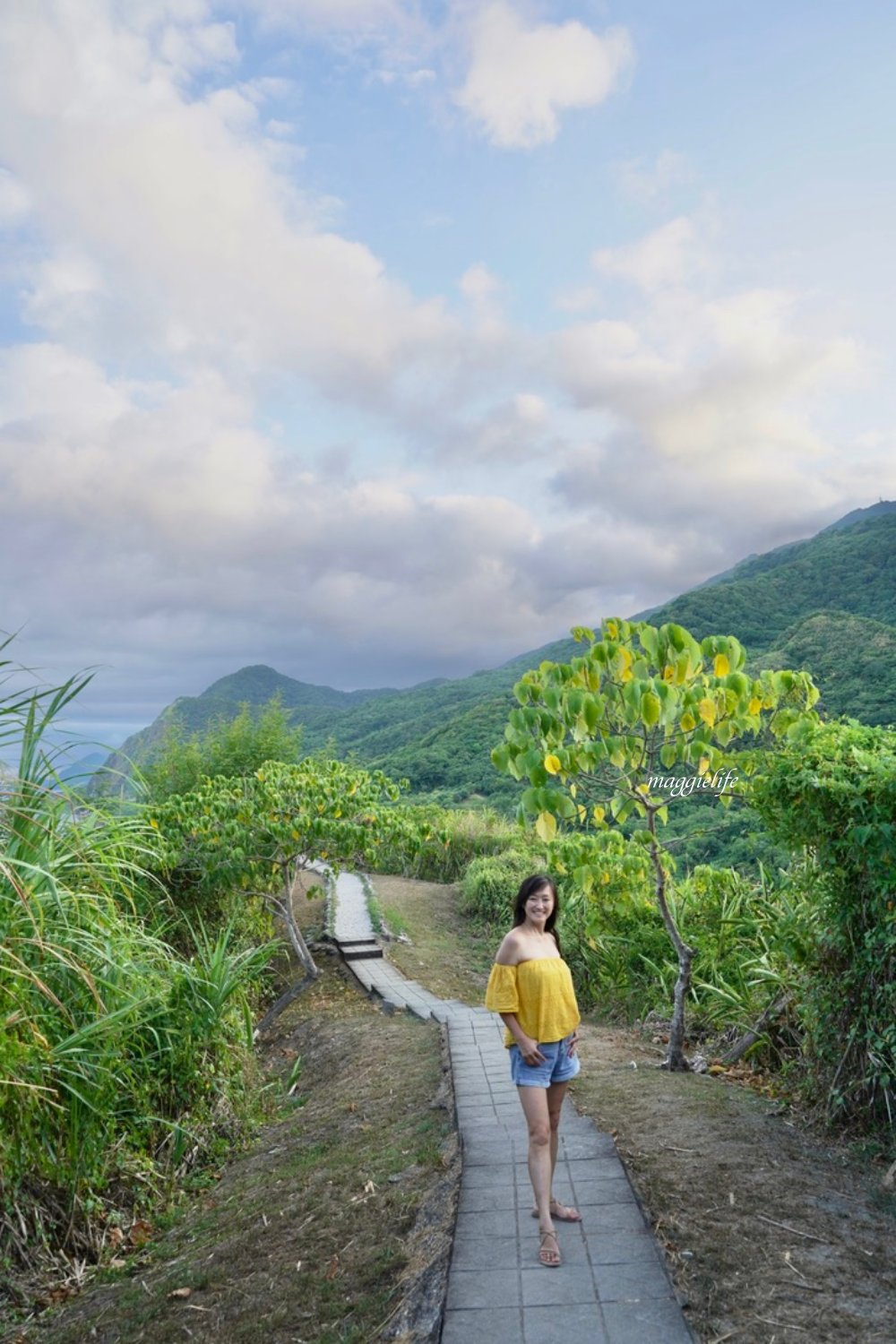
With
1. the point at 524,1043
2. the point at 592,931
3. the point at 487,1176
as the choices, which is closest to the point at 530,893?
the point at 524,1043

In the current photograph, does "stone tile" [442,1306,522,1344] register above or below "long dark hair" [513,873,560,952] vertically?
below

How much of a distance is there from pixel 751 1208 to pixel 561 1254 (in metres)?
0.83

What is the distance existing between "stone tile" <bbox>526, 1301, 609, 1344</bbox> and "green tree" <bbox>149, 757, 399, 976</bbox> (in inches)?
229

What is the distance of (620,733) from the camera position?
202 inches

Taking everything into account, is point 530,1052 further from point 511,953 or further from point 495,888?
point 495,888

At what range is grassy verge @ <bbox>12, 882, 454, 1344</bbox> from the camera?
317cm

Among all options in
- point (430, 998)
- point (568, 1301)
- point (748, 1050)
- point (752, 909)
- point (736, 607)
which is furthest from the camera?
point (736, 607)

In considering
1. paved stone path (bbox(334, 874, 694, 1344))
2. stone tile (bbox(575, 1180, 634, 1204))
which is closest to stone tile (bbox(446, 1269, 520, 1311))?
paved stone path (bbox(334, 874, 694, 1344))

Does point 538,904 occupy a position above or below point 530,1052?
above

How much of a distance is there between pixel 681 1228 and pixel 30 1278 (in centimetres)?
275

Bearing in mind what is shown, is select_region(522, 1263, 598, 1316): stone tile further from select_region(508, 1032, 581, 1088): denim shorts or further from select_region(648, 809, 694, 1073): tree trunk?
select_region(648, 809, 694, 1073): tree trunk

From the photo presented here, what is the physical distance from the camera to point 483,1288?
2.99 meters

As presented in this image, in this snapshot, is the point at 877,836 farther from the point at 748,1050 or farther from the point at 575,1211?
the point at 748,1050

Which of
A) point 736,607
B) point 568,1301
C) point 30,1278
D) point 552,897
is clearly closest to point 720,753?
point 552,897
